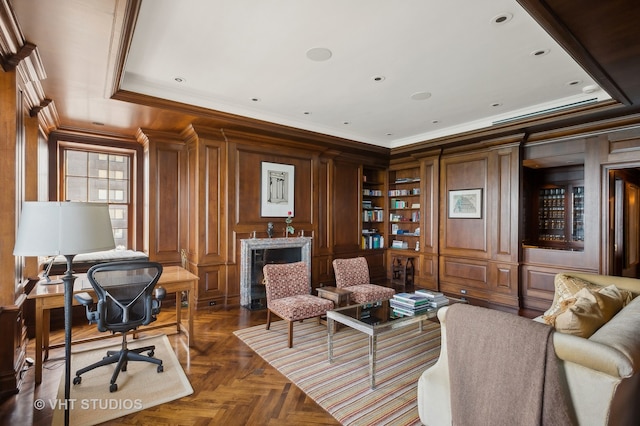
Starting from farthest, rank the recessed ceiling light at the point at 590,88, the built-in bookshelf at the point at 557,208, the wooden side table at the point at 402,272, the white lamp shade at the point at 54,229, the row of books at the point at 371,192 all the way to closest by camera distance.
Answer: the row of books at the point at 371,192
the wooden side table at the point at 402,272
the built-in bookshelf at the point at 557,208
the recessed ceiling light at the point at 590,88
the white lamp shade at the point at 54,229

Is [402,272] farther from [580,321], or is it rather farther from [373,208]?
[580,321]

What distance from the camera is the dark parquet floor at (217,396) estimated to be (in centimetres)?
219

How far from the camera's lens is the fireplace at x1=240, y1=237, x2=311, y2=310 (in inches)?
197

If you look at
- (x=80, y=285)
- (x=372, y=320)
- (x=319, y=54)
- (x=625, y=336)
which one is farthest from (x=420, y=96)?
(x=80, y=285)

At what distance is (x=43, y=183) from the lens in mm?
4320

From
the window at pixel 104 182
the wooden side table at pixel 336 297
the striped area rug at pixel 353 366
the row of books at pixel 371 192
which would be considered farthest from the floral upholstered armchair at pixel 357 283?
the window at pixel 104 182

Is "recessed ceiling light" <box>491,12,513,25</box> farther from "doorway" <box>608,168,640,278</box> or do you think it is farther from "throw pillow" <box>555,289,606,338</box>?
"doorway" <box>608,168,640,278</box>

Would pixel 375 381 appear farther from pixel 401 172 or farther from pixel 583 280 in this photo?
pixel 401 172

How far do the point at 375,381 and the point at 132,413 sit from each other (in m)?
1.77

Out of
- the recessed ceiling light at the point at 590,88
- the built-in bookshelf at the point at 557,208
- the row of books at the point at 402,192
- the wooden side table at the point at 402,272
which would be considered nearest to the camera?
the recessed ceiling light at the point at 590,88

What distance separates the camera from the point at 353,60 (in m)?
3.19

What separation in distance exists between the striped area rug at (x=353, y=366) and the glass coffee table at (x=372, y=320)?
0.55 ft

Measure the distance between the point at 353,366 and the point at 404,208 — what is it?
14.5ft

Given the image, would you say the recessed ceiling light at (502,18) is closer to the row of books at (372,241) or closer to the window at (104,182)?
the row of books at (372,241)
